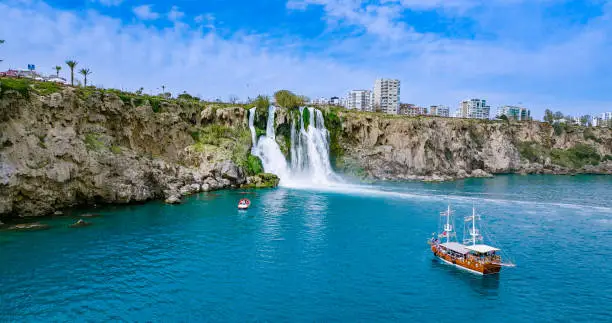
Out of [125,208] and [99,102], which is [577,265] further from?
[99,102]

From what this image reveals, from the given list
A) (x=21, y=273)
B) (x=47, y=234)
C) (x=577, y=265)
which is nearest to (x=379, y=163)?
(x=577, y=265)

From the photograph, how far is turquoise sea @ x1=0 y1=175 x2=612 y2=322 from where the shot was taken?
22.6m

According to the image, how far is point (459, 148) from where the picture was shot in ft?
329

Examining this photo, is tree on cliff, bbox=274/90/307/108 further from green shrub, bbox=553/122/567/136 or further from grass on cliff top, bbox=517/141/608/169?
green shrub, bbox=553/122/567/136

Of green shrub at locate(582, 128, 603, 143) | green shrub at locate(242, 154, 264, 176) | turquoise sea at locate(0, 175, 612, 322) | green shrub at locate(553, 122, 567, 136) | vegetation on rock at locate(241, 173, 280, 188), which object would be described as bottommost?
turquoise sea at locate(0, 175, 612, 322)

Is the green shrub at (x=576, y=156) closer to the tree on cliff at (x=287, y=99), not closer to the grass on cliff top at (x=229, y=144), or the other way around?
the tree on cliff at (x=287, y=99)

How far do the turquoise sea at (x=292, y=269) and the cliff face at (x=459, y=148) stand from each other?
37.6 metres

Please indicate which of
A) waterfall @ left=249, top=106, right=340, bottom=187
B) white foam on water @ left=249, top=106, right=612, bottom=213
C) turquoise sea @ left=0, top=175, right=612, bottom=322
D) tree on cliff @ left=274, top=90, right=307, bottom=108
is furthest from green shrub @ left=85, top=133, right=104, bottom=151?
tree on cliff @ left=274, top=90, right=307, bottom=108

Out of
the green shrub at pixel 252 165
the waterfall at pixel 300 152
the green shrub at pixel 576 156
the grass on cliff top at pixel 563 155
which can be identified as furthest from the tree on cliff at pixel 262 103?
the green shrub at pixel 576 156

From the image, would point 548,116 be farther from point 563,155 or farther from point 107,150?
point 107,150

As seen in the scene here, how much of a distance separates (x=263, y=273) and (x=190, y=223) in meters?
15.8

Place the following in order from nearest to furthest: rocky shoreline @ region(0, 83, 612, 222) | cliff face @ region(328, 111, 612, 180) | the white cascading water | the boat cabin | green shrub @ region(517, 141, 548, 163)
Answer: the boat cabin, rocky shoreline @ region(0, 83, 612, 222), the white cascading water, cliff face @ region(328, 111, 612, 180), green shrub @ region(517, 141, 548, 163)

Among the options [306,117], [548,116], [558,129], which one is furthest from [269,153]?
[548,116]

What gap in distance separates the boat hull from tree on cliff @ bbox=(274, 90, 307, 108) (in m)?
51.9
